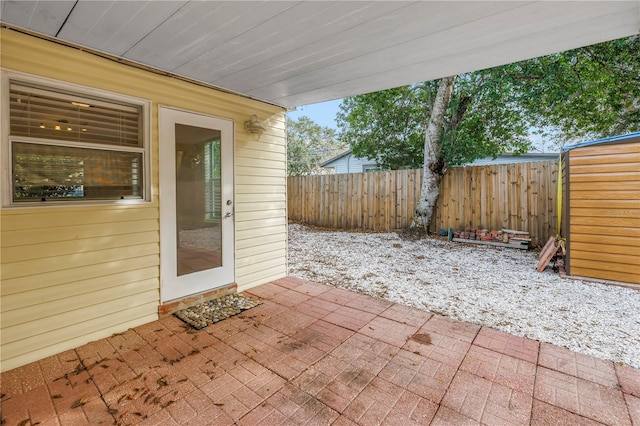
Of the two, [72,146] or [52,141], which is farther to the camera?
Answer: [72,146]

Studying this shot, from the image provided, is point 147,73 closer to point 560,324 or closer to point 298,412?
point 298,412

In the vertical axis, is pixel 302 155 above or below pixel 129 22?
above

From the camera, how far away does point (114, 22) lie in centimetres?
198

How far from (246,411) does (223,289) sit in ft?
6.27

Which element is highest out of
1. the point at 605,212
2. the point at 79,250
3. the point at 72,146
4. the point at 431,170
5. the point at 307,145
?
the point at 307,145

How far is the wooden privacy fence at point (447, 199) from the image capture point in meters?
6.07

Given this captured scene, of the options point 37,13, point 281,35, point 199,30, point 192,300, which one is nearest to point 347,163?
point 192,300

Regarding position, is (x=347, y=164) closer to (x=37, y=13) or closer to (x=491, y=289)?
(x=491, y=289)

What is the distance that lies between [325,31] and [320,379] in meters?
2.42

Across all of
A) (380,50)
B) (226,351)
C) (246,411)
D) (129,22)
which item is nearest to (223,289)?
(226,351)

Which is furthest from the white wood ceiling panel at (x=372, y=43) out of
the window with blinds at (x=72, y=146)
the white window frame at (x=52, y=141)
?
the window with blinds at (x=72, y=146)

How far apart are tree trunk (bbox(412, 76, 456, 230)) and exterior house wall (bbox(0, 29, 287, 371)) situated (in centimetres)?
531

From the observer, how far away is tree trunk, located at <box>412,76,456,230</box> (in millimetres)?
7105

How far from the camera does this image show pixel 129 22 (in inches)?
77.9
